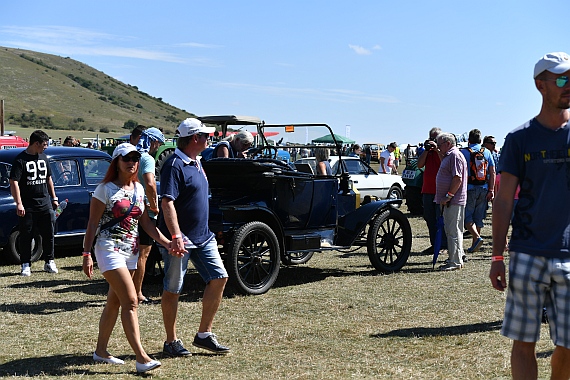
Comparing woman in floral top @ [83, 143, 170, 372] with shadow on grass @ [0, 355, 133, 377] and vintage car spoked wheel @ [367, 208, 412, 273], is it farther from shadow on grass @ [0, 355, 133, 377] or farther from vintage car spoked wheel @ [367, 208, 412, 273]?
vintage car spoked wheel @ [367, 208, 412, 273]

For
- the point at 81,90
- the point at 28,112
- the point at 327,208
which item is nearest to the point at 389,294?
the point at 327,208

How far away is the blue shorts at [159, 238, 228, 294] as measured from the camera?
6098 millimetres

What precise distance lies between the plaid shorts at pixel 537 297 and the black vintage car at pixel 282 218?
4.79 metres

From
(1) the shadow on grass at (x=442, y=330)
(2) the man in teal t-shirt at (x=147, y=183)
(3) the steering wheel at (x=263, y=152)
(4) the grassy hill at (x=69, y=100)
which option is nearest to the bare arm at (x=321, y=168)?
(3) the steering wheel at (x=263, y=152)

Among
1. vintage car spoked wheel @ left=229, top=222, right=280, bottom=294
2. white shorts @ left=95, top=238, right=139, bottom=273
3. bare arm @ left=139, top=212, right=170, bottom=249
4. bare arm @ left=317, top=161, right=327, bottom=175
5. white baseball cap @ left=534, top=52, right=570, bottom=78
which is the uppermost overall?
white baseball cap @ left=534, top=52, right=570, bottom=78

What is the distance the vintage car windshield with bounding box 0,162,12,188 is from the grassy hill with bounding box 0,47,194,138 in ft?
263

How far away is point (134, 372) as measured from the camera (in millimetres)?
5871

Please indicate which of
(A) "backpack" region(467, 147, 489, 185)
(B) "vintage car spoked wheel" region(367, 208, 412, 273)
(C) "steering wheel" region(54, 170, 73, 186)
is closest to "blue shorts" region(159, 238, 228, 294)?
(B) "vintage car spoked wheel" region(367, 208, 412, 273)

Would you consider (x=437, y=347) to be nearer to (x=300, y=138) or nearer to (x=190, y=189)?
(x=190, y=189)

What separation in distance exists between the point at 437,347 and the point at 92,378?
8.87ft

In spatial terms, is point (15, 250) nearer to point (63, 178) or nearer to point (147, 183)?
point (63, 178)

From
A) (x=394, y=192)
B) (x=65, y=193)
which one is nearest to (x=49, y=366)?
(x=65, y=193)

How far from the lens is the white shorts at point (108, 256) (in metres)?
5.71

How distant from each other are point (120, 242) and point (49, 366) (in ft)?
3.66
